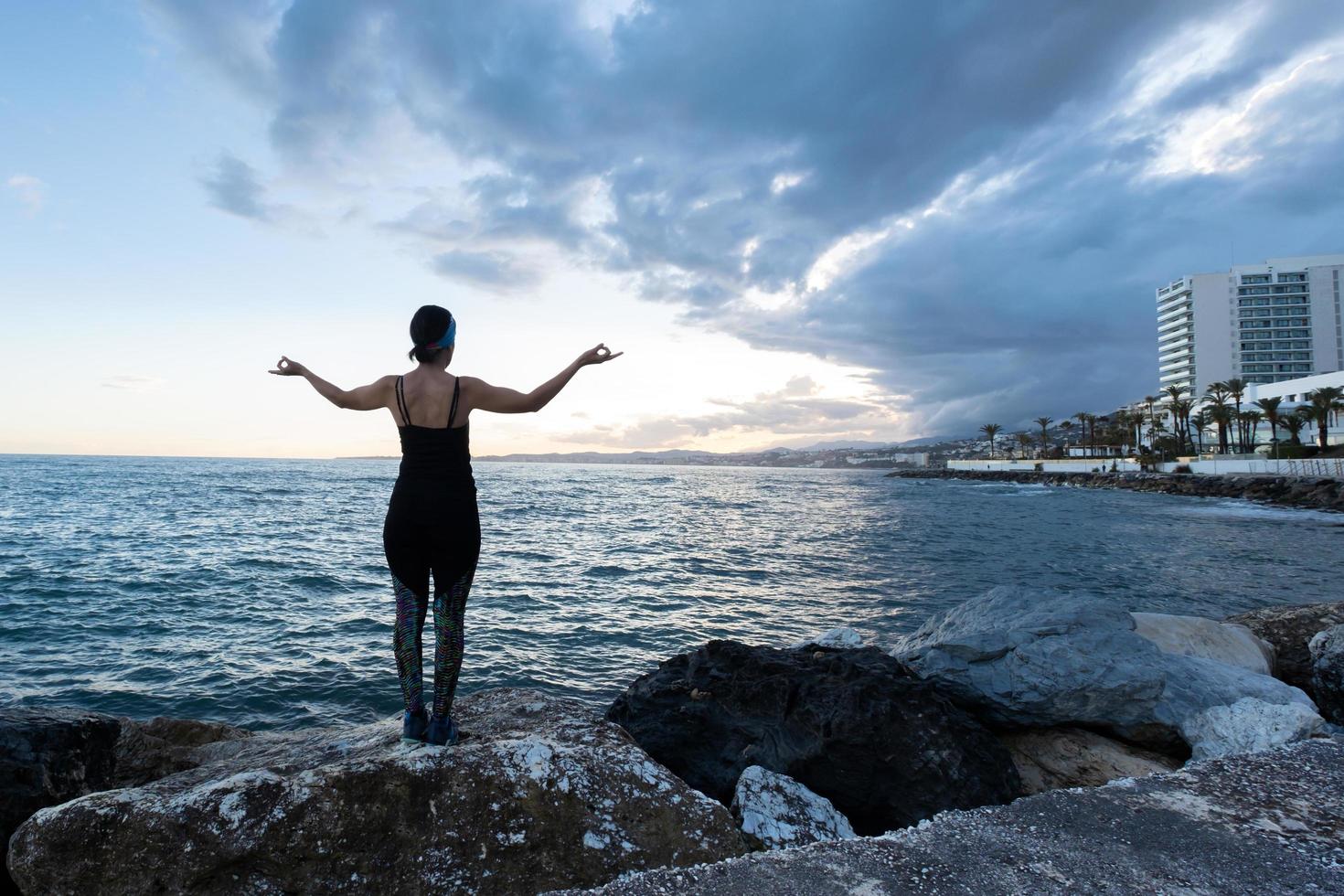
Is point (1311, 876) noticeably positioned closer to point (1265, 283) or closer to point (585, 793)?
point (585, 793)

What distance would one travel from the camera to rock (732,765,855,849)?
370cm

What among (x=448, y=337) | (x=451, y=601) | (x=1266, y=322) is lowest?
(x=451, y=601)

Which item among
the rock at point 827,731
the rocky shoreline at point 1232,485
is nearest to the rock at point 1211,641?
the rock at point 827,731

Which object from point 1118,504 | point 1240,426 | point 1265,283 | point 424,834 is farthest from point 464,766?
point 1265,283

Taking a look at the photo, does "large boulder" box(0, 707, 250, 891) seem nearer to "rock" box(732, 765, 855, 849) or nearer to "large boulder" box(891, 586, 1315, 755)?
"rock" box(732, 765, 855, 849)

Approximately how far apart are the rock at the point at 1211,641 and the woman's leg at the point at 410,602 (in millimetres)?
6975

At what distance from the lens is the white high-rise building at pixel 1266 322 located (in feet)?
392

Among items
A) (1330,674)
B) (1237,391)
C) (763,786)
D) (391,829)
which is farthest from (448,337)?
(1237,391)

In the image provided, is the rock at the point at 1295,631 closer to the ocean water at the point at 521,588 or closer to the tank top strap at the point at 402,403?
the ocean water at the point at 521,588

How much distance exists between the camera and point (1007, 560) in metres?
22.2

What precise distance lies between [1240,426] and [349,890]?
359ft

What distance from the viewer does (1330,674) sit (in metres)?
6.37

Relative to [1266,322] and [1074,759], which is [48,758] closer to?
[1074,759]

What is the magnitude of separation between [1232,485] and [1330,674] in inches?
2501
